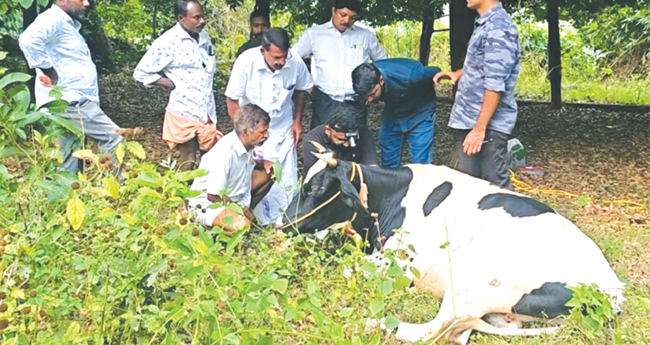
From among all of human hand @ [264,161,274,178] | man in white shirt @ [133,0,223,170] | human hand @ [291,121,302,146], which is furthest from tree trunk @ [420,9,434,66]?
human hand @ [264,161,274,178]

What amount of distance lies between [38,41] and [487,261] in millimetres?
3453

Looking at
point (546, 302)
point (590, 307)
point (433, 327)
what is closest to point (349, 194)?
point (433, 327)

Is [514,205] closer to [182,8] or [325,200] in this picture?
[325,200]

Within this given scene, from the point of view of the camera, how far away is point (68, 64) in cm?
575

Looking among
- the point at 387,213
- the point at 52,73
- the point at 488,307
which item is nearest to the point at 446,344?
the point at 488,307

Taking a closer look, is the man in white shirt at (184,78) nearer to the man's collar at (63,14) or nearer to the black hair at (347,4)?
the man's collar at (63,14)

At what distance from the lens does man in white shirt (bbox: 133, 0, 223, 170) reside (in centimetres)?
583

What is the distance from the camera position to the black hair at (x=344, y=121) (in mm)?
5191

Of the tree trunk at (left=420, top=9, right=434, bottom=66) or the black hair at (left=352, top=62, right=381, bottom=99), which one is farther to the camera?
the tree trunk at (left=420, top=9, right=434, bottom=66)

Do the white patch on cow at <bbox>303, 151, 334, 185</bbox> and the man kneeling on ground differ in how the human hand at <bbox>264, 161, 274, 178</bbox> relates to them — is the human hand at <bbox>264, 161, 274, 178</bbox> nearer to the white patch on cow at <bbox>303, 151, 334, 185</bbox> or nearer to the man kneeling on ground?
the man kneeling on ground

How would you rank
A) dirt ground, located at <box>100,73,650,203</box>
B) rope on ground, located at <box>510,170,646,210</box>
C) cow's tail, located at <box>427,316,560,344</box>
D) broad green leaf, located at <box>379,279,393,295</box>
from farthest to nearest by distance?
dirt ground, located at <box>100,73,650,203</box> < rope on ground, located at <box>510,170,646,210</box> < cow's tail, located at <box>427,316,560,344</box> < broad green leaf, located at <box>379,279,393,295</box>

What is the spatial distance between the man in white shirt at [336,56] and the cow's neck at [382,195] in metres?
1.32

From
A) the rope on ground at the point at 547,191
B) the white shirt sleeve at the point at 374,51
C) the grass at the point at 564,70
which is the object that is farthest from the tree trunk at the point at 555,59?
the white shirt sleeve at the point at 374,51

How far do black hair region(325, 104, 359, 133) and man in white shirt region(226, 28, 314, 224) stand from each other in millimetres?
624
